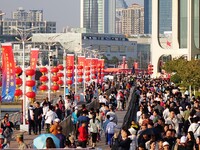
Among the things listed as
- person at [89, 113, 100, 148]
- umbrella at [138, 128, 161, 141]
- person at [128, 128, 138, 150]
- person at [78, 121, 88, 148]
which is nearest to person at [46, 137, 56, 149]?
person at [128, 128, 138, 150]

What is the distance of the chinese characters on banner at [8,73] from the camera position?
2400 centimetres

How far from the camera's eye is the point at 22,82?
29.8 meters

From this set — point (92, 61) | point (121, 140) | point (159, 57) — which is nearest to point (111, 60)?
point (159, 57)

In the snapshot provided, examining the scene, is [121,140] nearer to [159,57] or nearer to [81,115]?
[81,115]

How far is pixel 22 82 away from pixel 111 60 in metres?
157

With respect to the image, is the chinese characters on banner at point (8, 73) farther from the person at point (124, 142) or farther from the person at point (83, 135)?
the person at point (124, 142)

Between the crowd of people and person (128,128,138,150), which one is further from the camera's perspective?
person (128,128,138,150)

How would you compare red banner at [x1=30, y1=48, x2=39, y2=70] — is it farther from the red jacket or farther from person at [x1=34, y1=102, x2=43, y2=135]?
the red jacket

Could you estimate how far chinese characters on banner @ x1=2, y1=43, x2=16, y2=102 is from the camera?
24000 mm

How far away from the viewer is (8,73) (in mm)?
24312

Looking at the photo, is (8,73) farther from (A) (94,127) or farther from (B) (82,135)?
(B) (82,135)

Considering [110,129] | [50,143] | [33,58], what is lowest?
[110,129]

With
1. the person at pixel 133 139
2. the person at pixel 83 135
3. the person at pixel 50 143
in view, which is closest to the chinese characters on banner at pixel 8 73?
the person at pixel 83 135

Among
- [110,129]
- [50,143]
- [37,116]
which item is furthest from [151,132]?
[37,116]
